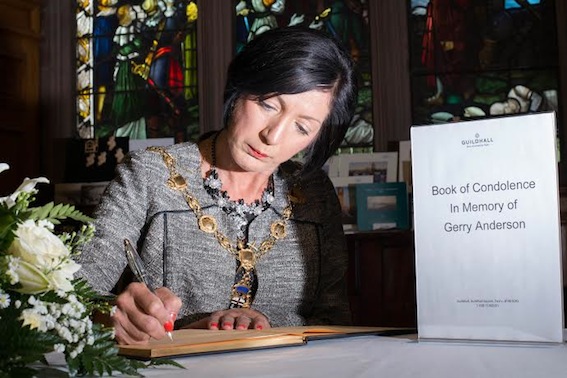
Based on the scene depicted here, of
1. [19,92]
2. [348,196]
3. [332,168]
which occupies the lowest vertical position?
[348,196]

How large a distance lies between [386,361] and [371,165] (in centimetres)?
308

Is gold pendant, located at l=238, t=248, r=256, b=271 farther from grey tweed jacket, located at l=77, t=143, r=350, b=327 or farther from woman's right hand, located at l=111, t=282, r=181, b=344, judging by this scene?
woman's right hand, located at l=111, t=282, r=181, b=344

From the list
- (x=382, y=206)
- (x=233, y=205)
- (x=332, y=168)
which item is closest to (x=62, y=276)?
(x=233, y=205)

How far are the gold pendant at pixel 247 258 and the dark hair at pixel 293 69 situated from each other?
0.88 ft

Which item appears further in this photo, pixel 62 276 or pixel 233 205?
pixel 233 205

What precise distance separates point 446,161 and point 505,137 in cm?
8

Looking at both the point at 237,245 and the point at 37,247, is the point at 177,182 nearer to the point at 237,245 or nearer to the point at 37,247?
the point at 237,245

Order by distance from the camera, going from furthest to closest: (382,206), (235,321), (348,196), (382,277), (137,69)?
1. (137,69)
2. (348,196)
3. (382,206)
4. (382,277)
5. (235,321)

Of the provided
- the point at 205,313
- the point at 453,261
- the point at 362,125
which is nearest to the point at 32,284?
the point at 453,261

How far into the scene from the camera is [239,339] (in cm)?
119

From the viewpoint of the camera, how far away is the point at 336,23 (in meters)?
4.55

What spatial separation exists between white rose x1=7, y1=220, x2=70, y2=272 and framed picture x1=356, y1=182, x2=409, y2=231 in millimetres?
2959

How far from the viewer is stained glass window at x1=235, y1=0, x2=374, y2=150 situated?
443cm

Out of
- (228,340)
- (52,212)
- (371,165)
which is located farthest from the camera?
(371,165)
